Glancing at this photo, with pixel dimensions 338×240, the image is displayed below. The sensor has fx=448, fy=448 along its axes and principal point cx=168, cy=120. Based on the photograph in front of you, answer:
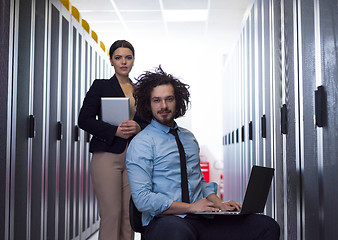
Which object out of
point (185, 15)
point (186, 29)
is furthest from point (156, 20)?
point (186, 29)

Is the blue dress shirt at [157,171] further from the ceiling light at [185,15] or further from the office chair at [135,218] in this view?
the ceiling light at [185,15]

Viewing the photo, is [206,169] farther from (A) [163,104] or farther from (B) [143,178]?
(B) [143,178]

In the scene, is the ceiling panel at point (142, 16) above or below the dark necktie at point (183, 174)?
above

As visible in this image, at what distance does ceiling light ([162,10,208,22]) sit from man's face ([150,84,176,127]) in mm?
4053

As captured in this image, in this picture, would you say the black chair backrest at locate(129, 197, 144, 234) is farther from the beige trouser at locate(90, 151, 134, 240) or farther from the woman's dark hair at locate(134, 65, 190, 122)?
the beige trouser at locate(90, 151, 134, 240)

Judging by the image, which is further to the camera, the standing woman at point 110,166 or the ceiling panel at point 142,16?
Answer: the ceiling panel at point 142,16

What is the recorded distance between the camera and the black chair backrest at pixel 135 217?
181 cm

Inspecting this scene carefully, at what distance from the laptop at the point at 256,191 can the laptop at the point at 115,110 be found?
0.93m

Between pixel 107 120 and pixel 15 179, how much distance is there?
1.93ft

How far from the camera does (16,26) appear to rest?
7.88 feet

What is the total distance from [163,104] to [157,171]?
304 millimetres

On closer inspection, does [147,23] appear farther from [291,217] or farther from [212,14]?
[291,217]

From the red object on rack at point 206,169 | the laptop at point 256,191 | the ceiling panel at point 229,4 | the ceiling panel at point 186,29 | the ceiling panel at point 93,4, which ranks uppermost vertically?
the ceiling panel at point 229,4

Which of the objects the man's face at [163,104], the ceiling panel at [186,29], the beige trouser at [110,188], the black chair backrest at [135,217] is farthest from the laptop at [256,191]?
the ceiling panel at [186,29]
